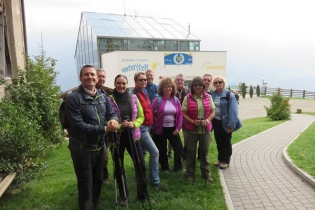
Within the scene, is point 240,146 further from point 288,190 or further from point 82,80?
point 82,80

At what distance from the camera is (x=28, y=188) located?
5.08 metres

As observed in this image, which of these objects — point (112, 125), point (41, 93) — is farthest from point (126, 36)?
point (112, 125)

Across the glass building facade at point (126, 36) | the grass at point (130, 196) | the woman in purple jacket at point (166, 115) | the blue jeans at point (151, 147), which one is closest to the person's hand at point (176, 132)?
the woman in purple jacket at point (166, 115)

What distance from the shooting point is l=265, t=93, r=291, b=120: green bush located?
51.6 feet

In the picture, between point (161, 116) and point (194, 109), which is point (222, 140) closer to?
point (194, 109)

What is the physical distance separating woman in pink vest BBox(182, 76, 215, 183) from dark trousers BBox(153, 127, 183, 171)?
268mm

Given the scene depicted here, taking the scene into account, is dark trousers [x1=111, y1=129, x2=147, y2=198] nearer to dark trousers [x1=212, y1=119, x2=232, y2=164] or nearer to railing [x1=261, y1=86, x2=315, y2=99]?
dark trousers [x1=212, y1=119, x2=232, y2=164]

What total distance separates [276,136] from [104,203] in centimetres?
755

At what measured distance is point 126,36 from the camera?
25000mm

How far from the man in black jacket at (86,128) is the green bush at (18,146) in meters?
1.73

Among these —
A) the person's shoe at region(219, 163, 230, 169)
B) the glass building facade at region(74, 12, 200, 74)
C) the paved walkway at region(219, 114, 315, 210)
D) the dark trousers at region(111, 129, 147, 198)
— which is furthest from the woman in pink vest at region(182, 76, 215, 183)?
the glass building facade at region(74, 12, 200, 74)

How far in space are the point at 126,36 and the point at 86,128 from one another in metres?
22.9

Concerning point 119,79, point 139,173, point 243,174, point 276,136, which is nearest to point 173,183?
point 139,173

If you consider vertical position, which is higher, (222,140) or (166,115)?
(166,115)
